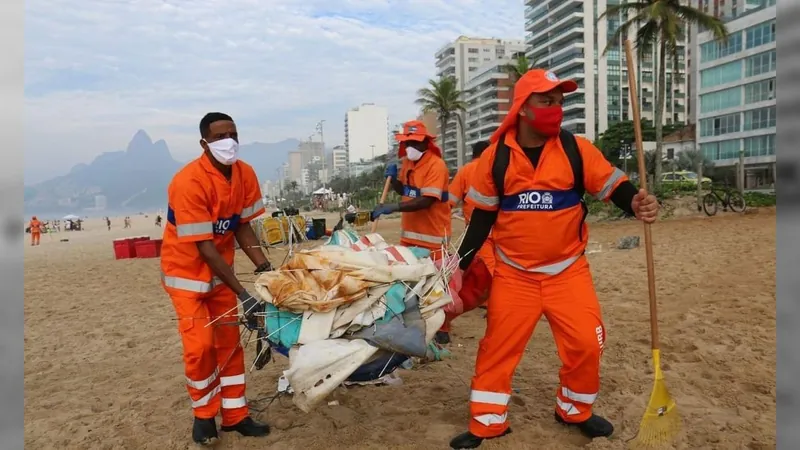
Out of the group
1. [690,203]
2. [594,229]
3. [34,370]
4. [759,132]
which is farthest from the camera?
[759,132]

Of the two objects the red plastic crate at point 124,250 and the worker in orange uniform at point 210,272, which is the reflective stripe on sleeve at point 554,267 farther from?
the red plastic crate at point 124,250

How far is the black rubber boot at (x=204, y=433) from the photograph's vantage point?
3.36 m

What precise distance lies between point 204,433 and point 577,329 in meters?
2.34

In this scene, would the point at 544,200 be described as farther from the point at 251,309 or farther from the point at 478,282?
the point at 251,309

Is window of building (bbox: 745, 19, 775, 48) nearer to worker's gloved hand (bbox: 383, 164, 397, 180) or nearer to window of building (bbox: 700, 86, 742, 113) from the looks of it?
window of building (bbox: 700, 86, 742, 113)

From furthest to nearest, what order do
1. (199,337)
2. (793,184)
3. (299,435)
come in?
(299,435) → (199,337) → (793,184)

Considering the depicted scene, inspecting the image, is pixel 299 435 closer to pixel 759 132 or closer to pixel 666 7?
pixel 666 7

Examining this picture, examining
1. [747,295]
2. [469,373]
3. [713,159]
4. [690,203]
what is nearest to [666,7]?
[690,203]

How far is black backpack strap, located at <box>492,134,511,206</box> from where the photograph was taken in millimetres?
3102

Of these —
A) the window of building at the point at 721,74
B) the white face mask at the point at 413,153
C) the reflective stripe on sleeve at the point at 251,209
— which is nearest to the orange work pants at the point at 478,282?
the reflective stripe on sleeve at the point at 251,209

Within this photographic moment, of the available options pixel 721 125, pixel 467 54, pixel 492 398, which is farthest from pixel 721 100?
pixel 467 54

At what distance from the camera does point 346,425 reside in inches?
140

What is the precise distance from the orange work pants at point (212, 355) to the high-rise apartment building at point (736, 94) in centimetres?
4084

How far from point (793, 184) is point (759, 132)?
163ft
